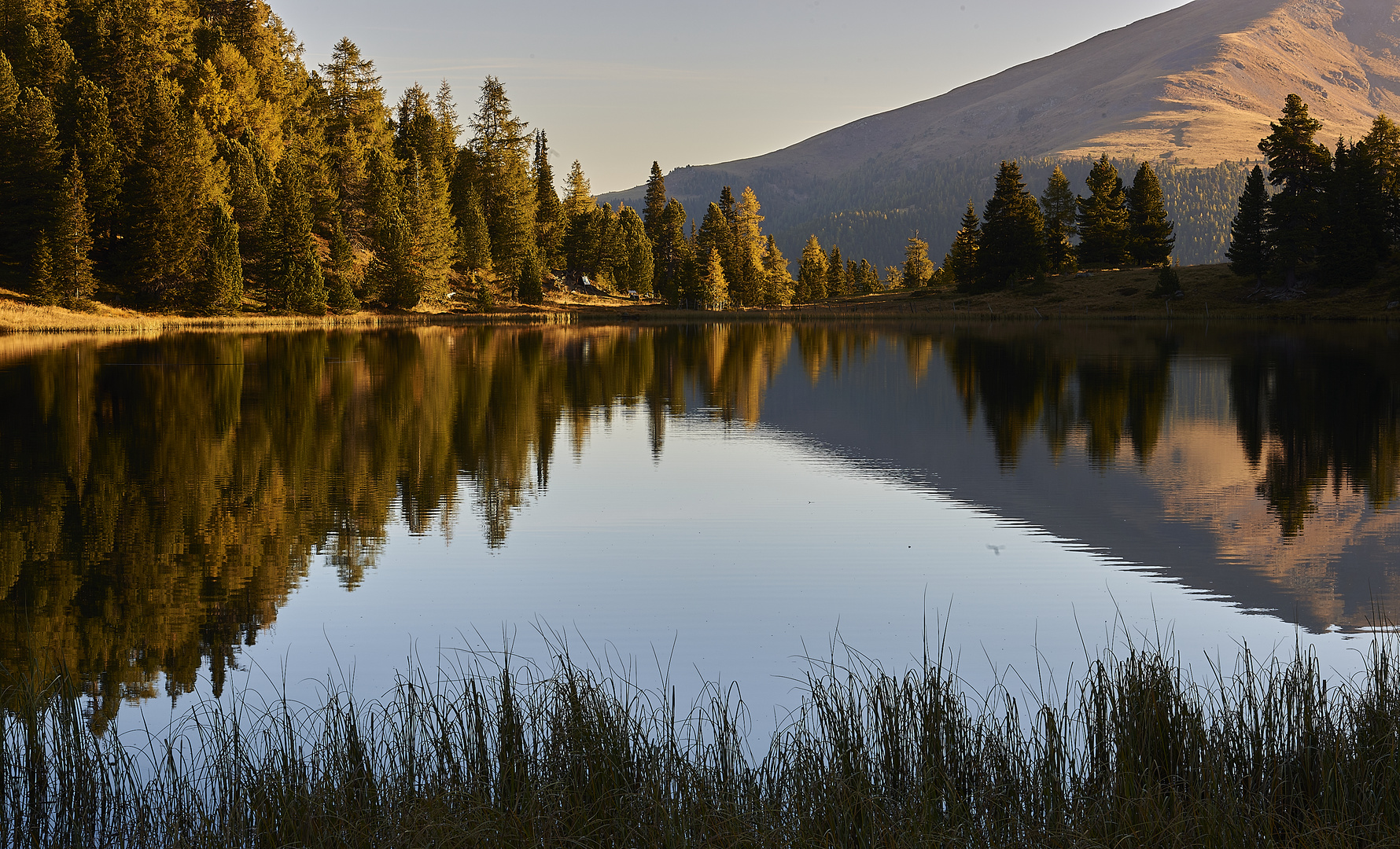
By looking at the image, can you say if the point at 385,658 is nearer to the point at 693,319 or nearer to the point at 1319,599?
the point at 1319,599

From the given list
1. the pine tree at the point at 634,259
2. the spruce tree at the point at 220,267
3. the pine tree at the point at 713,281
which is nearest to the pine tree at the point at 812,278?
the pine tree at the point at 713,281

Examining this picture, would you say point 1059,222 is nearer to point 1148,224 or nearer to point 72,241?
point 1148,224

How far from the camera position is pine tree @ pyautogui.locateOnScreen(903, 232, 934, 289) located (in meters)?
137

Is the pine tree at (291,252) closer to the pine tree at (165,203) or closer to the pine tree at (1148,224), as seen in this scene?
the pine tree at (165,203)

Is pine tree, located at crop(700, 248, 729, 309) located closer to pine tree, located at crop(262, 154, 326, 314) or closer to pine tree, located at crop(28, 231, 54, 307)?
pine tree, located at crop(262, 154, 326, 314)

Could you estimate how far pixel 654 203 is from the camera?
126875 millimetres

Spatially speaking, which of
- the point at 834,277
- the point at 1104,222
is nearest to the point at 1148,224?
the point at 1104,222

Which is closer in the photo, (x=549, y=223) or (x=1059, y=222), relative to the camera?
(x=1059, y=222)

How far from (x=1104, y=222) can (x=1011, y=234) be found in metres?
10.8

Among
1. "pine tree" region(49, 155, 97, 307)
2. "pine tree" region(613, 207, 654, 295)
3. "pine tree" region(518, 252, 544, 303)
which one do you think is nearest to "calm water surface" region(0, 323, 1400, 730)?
"pine tree" region(49, 155, 97, 307)

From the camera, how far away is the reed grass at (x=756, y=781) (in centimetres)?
530

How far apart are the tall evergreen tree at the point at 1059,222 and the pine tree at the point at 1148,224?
551 cm

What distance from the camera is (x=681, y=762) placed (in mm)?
5875

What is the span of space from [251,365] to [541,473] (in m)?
21.8
